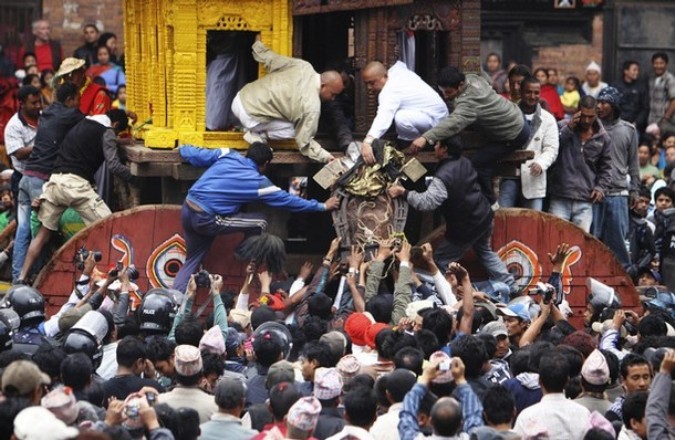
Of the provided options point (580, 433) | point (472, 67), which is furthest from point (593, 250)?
point (580, 433)

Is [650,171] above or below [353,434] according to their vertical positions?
above

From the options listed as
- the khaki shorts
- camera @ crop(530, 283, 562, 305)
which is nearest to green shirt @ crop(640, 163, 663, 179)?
camera @ crop(530, 283, 562, 305)

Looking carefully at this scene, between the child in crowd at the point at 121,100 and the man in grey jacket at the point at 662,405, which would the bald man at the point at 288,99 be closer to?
the child in crowd at the point at 121,100

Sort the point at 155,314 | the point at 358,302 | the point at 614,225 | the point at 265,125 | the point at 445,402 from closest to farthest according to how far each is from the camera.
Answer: the point at 445,402, the point at 155,314, the point at 358,302, the point at 265,125, the point at 614,225

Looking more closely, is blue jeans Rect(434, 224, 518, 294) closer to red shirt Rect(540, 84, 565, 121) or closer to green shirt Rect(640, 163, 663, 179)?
green shirt Rect(640, 163, 663, 179)

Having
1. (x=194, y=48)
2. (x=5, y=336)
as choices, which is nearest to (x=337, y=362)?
(x=5, y=336)

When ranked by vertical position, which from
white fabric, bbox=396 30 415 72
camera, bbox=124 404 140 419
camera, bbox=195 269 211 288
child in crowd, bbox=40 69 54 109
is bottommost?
→ camera, bbox=195 269 211 288

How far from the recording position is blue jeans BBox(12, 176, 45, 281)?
19.4m

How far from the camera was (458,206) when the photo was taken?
18188mm

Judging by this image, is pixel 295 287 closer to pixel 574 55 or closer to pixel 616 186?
pixel 616 186

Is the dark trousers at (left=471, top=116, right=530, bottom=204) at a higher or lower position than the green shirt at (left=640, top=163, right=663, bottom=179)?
higher

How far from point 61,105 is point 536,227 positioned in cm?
452

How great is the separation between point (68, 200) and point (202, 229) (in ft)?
4.92

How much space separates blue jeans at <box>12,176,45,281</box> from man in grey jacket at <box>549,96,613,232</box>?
481 cm
